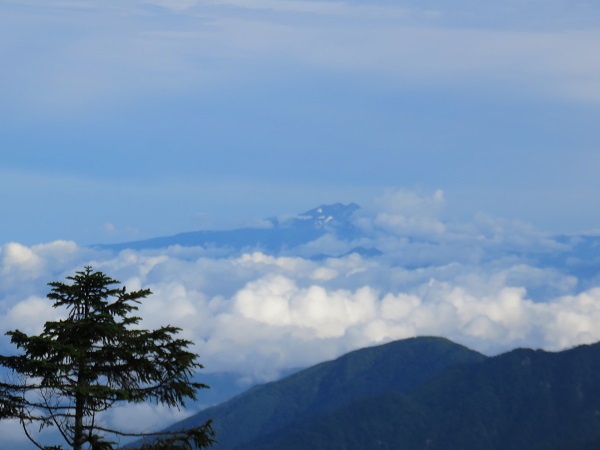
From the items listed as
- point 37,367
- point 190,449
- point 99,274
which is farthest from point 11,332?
point 190,449

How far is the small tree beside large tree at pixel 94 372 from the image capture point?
32969 millimetres

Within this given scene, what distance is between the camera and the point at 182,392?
33500 millimetres

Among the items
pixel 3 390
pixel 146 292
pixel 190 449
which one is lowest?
pixel 190 449

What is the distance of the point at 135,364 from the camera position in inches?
1329

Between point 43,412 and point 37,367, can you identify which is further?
point 43,412

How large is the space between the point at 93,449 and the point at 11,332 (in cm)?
458

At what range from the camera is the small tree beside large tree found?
32969 mm

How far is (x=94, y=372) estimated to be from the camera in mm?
33781

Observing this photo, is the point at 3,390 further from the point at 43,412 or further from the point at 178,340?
the point at 178,340

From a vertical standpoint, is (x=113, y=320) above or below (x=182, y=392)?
above

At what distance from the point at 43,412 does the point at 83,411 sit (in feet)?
5.23

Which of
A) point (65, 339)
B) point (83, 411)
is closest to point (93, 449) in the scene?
point (83, 411)

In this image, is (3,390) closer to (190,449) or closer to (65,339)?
(65,339)

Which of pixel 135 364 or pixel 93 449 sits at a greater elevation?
pixel 135 364
